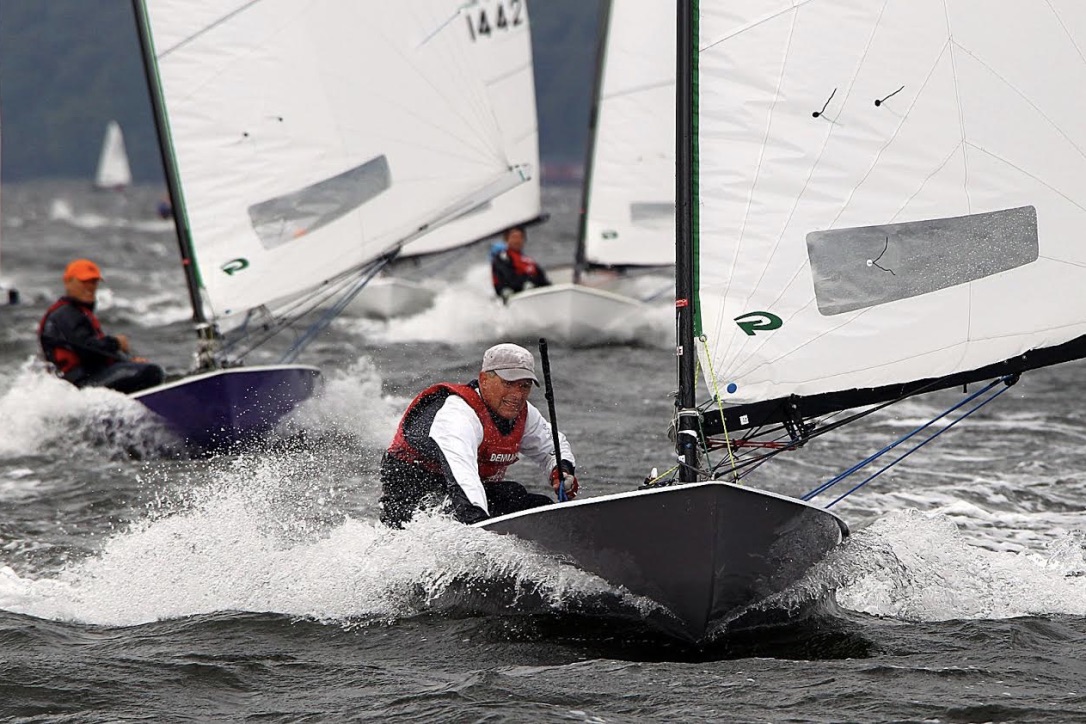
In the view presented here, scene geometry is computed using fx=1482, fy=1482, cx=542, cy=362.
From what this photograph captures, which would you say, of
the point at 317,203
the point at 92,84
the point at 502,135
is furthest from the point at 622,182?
the point at 92,84

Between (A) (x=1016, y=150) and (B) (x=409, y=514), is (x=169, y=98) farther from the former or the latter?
(A) (x=1016, y=150)

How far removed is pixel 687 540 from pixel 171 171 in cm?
541

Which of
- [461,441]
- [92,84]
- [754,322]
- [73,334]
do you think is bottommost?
[461,441]

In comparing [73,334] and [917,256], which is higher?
[73,334]

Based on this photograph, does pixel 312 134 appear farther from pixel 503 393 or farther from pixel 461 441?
pixel 461 441

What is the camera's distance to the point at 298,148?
9.14 m

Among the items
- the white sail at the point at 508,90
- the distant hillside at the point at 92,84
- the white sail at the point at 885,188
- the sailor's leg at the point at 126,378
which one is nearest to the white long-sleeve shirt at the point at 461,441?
the white sail at the point at 885,188

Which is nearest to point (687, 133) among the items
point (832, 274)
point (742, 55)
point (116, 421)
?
point (742, 55)

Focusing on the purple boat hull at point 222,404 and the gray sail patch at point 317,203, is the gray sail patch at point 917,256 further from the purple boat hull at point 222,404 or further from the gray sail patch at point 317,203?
the gray sail patch at point 317,203

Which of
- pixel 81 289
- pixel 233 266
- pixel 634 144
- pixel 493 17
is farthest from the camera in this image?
pixel 634 144

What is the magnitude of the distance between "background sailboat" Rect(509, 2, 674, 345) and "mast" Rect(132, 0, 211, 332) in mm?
4166

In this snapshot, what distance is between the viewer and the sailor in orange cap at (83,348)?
8281 millimetres

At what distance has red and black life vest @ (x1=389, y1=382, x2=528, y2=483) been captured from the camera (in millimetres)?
4965

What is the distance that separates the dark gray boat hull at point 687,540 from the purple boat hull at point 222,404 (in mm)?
3794
